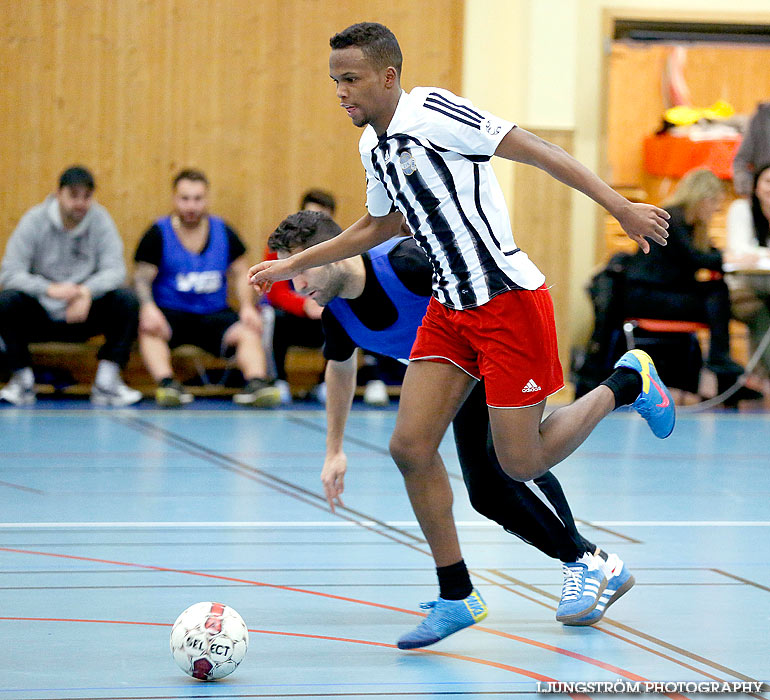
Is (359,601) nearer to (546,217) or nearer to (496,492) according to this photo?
(496,492)

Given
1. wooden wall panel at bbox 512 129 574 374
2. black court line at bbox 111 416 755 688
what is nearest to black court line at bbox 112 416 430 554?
black court line at bbox 111 416 755 688

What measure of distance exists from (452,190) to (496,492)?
886 mm

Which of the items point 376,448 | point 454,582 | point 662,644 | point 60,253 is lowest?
point 376,448

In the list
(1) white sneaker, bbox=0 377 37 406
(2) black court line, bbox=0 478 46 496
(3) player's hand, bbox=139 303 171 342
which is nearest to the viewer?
(2) black court line, bbox=0 478 46 496

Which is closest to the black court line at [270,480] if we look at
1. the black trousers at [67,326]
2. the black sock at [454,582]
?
the black trousers at [67,326]

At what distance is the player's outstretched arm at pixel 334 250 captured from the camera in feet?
10.8

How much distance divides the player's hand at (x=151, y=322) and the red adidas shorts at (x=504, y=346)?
557cm

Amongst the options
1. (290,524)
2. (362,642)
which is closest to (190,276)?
(290,524)

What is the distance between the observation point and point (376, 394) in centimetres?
886

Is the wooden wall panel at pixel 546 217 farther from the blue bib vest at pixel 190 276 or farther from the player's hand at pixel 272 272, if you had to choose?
the player's hand at pixel 272 272

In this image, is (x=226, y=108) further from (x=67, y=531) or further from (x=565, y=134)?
(x=67, y=531)

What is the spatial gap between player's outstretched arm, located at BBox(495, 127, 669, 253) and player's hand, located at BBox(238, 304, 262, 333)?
573cm

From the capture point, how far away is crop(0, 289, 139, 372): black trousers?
830cm

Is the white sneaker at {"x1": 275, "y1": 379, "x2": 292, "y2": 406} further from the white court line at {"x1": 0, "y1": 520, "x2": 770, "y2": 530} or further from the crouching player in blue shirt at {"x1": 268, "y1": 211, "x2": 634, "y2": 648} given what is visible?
the crouching player in blue shirt at {"x1": 268, "y1": 211, "x2": 634, "y2": 648}
